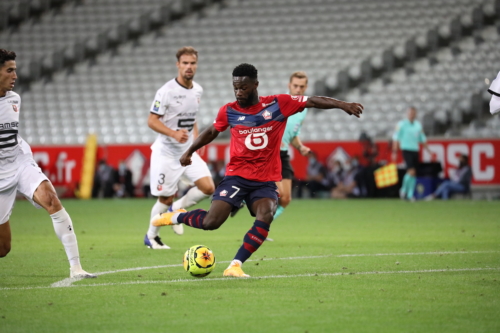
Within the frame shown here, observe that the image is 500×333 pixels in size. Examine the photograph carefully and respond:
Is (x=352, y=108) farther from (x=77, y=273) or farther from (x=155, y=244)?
(x=155, y=244)

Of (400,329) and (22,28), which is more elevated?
(22,28)

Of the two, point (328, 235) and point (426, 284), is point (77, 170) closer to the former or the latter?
point (328, 235)

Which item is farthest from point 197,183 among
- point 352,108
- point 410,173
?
point 410,173

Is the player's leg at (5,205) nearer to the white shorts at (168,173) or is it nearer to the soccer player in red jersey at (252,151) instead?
the soccer player in red jersey at (252,151)

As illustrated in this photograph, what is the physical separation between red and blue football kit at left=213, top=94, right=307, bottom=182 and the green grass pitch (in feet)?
3.30

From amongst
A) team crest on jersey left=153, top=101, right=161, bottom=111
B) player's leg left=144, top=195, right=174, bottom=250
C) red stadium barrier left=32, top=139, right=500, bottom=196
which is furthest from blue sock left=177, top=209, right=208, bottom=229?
red stadium barrier left=32, top=139, right=500, bottom=196

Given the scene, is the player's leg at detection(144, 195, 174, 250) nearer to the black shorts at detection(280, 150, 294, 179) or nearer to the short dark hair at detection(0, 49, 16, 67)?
the black shorts at detection(280, 150, 294, 179)

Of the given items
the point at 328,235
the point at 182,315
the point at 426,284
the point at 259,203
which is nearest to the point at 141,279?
the point at 259,203

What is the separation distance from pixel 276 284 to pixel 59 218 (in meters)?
2.06

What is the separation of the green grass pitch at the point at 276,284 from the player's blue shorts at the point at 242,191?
72cm

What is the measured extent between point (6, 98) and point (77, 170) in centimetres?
1720

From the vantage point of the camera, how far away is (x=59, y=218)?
6754 millimetres

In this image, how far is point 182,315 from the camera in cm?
509

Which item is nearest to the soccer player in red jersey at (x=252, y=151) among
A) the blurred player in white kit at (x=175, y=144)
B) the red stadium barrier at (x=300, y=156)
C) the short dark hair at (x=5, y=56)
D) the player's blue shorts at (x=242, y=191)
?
the player's blue shorts at (x=242, y=191)
